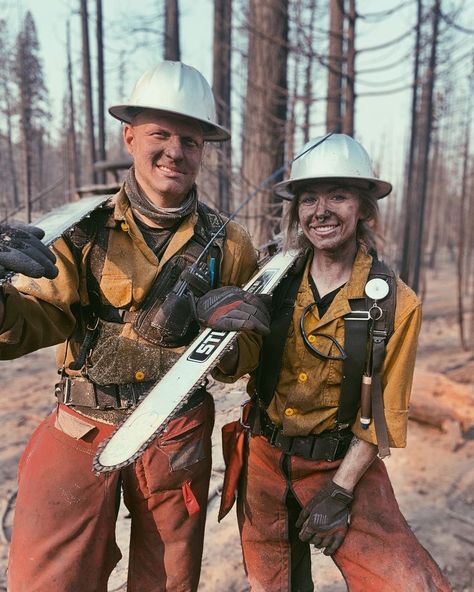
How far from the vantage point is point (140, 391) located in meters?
2.19

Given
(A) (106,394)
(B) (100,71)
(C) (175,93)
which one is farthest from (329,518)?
(B) (100,71)

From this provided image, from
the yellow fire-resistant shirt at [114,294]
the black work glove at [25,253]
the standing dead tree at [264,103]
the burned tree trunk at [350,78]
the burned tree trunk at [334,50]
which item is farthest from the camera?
the burned tree trunk at [334,50]

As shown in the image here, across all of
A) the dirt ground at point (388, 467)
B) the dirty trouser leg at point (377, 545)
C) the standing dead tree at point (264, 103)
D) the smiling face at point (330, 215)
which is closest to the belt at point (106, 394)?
the dirty trouser leg at point (377, 545)

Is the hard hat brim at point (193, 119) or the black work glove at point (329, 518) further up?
the hard hat brim at point (193, 119)

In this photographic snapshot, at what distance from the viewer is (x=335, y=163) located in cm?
225

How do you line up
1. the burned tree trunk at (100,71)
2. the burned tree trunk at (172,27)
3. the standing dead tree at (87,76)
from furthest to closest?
the burned tree trunk at (100,71) → the standing dead tree at (87,76) → the burned tree trunk at (172,27)

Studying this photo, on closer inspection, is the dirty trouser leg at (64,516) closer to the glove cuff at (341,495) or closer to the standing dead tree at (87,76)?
the glove cuff at (341,495)

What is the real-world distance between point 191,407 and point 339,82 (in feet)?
26.9

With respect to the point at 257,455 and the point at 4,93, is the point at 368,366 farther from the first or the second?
the point at 4,93

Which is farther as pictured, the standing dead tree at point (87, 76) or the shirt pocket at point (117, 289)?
the standing dead tree at point (87, 76)

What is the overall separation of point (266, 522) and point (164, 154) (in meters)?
1.86

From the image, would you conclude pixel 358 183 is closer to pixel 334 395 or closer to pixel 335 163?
pixel 335 163

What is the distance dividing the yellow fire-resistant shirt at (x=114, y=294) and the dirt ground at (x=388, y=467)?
54.0 inches

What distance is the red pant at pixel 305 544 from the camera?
2096 millimetres
